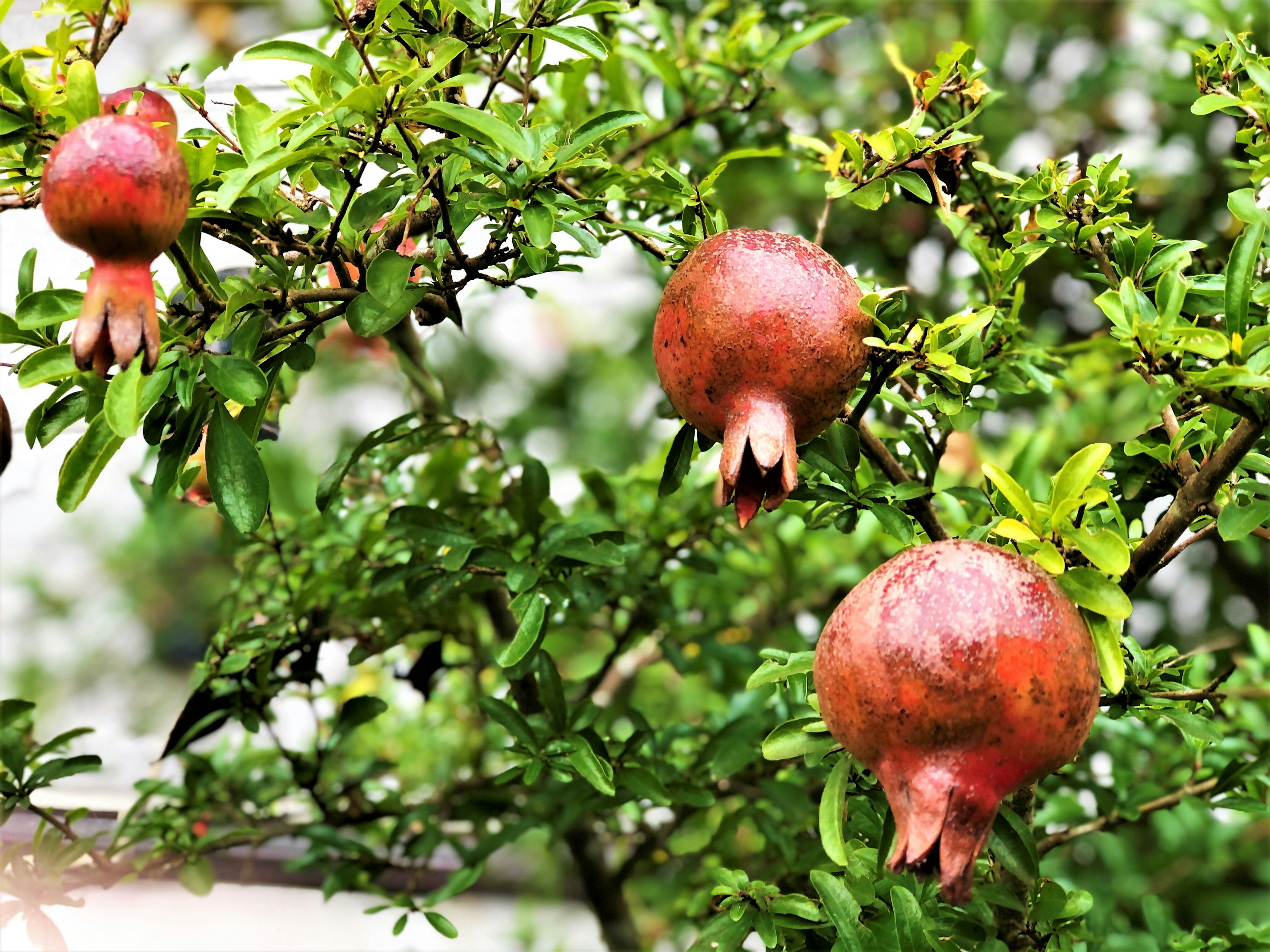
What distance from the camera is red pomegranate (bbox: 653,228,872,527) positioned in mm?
612

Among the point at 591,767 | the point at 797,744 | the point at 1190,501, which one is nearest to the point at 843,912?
the point at 797,744

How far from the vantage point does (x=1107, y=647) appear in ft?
1.96

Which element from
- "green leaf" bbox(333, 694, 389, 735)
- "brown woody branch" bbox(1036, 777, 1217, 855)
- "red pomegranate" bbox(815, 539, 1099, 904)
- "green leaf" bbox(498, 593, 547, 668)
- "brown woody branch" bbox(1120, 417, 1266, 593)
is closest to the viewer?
"red pomegranate" bbox(815, 539, 1099, 904)

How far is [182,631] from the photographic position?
1820mm

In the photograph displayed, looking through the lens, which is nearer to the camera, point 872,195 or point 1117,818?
point 872,195

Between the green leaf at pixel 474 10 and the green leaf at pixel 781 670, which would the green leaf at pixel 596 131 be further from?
the green leaf at pixel 781 670

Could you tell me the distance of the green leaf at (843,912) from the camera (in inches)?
28.7

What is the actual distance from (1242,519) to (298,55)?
68cm

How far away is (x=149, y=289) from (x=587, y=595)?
0.57 meters

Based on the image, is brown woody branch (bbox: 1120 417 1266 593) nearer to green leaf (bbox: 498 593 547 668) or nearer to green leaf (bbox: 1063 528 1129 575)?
green leaf (bbox: 1063 528 1129 575)

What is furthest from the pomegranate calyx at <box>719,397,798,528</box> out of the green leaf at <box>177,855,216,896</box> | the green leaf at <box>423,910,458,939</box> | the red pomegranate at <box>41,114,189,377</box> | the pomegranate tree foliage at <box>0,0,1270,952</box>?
the green leaf at <box>177,855,216,896</box>

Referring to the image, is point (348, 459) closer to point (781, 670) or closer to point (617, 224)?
point (617, 224)

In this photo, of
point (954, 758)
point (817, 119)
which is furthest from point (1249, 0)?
point (954, 758)

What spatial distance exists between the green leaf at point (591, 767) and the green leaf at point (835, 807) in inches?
10.1
